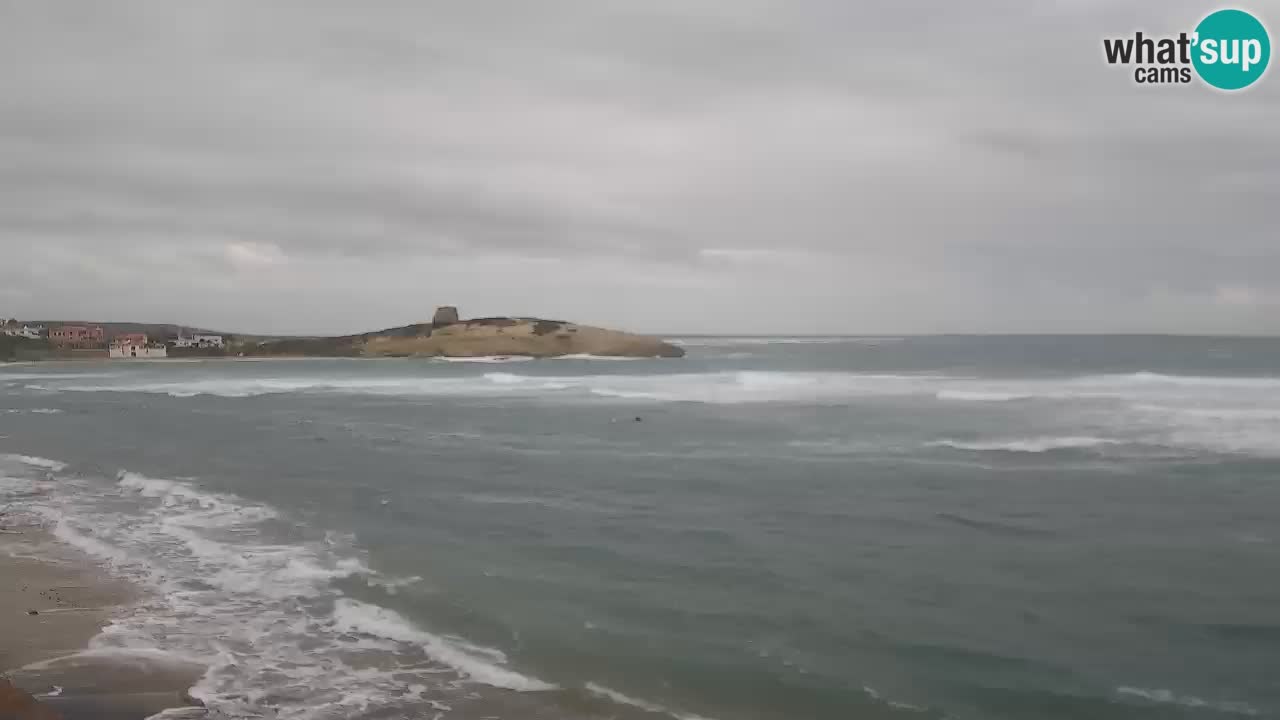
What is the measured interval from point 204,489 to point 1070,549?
1635 cm

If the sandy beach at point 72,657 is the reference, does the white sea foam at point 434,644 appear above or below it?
below

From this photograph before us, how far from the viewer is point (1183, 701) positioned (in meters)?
7.64

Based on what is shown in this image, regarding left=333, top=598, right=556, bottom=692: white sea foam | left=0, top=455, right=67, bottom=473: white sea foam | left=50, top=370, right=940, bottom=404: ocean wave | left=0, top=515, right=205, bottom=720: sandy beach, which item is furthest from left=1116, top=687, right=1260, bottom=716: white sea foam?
left=50, top=370, right=940, bottom=404: ocean wave

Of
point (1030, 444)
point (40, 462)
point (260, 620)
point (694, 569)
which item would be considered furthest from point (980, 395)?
point (260, 620)

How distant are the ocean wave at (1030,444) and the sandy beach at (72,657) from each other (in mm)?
21072

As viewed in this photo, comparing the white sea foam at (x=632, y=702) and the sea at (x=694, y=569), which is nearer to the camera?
the white sea foam at (x=632, y=702)

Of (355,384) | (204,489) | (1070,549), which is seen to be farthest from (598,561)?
(355,384)

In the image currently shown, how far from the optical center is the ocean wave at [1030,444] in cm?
2436

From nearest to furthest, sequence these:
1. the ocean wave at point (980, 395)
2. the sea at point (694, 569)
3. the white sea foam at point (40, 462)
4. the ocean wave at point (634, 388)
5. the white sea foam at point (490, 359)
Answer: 1. the sea at point (694, 569)
2. the white sea foam at point (40, 462)
3. the ocean wave at point (980, 395)
4. the ocean wave at point (634, 388)
5. the white sea foam at point (490, 359)

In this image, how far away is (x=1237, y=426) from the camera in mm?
29188

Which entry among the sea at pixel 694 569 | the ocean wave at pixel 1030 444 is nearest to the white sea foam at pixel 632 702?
the sea at pixel 694 569

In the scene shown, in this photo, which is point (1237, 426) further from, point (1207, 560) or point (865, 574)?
point (865, 574)

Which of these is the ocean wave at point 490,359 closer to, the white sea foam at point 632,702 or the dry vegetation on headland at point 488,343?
the dry vegetation on headland at point 488,343

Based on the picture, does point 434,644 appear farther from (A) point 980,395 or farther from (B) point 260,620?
(A) point 980,395
